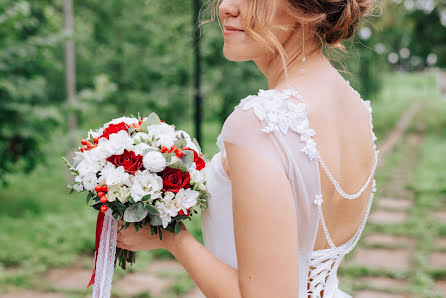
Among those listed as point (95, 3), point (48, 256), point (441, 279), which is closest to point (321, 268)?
point (441, 279)

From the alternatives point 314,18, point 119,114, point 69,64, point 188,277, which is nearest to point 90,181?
point 314,18

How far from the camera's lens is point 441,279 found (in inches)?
182

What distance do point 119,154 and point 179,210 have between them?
262 mm

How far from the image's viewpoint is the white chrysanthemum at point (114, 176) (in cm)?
143

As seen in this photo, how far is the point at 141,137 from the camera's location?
1.54 metres

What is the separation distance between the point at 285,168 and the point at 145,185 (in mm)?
455

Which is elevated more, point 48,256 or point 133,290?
point 48,256

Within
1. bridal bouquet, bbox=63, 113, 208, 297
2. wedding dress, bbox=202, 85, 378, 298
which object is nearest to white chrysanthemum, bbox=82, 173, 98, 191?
bridal bouquet, bbox=63, 113, 208, 297

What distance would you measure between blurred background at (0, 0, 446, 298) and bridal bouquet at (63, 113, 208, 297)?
0.68m

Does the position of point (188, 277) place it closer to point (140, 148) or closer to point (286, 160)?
point (140, 148)

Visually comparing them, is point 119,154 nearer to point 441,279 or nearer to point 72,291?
point 72,291

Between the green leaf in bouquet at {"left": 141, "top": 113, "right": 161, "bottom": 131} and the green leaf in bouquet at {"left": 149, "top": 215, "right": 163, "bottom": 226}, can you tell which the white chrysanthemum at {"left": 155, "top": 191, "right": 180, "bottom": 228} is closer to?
the green leaf in bouquet at {"left": 149, "top": 215, "right": 163, "bottom": 226}

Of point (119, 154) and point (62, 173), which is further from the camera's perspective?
point (62, 173)

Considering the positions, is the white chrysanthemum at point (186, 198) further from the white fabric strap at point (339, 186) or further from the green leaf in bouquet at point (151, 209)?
the white fabric strap at point (339, 186)
